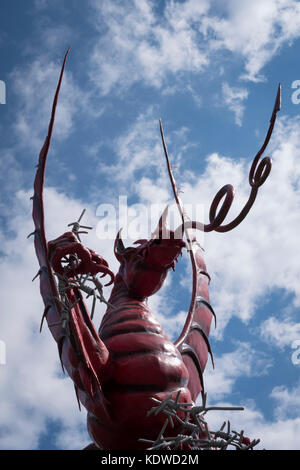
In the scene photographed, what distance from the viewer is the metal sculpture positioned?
3164 mm

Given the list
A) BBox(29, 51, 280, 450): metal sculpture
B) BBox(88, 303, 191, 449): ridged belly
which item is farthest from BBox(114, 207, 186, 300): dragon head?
BBox(88, 303, 191, 449): ridged belly

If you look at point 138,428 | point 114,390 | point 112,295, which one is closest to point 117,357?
point 114,390

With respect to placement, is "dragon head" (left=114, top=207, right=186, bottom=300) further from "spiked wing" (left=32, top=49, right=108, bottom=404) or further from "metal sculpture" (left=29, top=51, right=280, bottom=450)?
"spiked wing" (left=32, top=49, right=108, bottom=404)

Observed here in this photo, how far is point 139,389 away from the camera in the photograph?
324 cm

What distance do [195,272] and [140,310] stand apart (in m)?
A: 0.91

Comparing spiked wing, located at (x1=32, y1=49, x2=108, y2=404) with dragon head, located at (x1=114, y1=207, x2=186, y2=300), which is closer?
spiked wing, located at (x1=32, y1=49, x2=108, y2=404)

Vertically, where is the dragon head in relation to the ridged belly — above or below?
above

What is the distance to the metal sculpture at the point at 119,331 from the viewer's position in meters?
3.16

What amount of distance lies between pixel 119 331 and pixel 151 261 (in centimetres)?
57

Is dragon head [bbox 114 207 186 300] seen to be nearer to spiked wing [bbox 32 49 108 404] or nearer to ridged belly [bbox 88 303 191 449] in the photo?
ridged belly [bbox 88 303 191 449]

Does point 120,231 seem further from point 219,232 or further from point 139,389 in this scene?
point 139,389

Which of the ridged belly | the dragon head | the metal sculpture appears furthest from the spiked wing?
the dragon head

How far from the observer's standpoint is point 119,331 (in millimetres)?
3555

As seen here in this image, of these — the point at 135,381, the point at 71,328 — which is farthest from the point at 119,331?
the point at 71,328
